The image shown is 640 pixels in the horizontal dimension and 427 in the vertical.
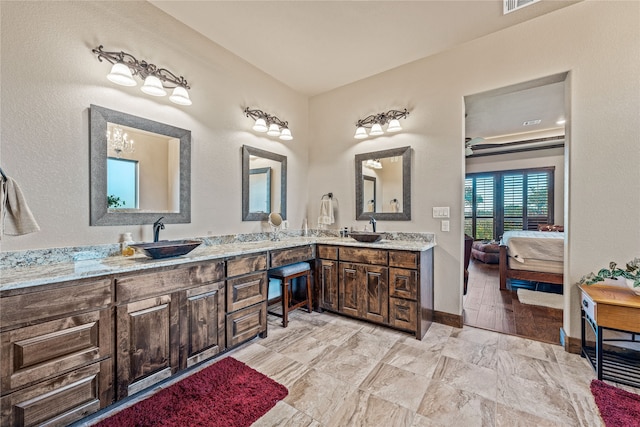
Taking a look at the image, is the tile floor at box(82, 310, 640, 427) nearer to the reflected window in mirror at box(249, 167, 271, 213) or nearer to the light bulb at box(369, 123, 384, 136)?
the reflected window in mirror at box(249, 167, 271, 213)

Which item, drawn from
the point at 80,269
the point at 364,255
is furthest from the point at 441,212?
the point at 80,269

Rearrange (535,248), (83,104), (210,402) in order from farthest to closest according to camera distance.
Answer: (535,248) < (83,104) < (210,402)

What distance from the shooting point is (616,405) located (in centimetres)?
166

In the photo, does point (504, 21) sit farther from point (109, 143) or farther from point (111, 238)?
point (111, 238)

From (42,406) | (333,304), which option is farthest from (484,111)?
(42,406)

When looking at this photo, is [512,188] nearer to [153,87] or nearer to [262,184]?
[262,184]

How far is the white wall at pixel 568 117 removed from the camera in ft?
7.09

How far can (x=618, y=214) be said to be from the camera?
218cm

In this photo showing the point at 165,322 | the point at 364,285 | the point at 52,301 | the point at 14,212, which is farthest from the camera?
the point at 364,285

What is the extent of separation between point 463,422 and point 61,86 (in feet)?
11.3

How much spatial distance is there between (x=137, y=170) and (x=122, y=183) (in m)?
0.17

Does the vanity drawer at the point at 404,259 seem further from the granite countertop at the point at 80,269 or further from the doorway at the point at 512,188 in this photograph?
the granite countertop at the point at 80,269

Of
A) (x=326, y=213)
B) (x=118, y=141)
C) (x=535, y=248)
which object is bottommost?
(x=535, y=248)

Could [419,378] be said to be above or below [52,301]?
below
